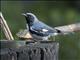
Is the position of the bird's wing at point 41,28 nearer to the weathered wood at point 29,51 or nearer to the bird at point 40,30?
the bird at point 40,30

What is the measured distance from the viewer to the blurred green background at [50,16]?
4.94m

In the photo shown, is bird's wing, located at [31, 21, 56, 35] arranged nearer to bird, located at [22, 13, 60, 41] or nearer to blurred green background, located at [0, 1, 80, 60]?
bird, located at [22, 13, 60, 41]

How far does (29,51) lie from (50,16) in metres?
2.47

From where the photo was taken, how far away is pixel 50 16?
506 cm

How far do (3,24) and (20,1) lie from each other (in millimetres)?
1814

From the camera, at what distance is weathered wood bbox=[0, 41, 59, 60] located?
249 centimetres

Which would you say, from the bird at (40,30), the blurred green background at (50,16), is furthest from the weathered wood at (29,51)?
the blurred green background at (50,16)

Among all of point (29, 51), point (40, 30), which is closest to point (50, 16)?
point (40, 30)

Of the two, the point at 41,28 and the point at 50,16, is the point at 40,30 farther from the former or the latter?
the point at 50,16

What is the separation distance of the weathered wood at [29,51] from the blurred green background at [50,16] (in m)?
1.96

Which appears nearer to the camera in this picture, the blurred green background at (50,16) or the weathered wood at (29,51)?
the weathered wood at (29,51)

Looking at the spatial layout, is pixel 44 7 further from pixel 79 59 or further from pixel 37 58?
pixel 37 58

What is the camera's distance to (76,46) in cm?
532

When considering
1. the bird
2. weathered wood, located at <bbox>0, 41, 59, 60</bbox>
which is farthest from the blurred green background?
weathered wood, located at <bbox>0, 41, 59, 60</bbox>
